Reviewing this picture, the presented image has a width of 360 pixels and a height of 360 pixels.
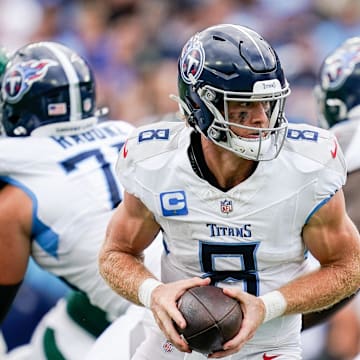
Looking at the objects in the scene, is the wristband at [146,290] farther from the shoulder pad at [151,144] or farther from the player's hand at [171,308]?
the shoulder pad at [151,144]

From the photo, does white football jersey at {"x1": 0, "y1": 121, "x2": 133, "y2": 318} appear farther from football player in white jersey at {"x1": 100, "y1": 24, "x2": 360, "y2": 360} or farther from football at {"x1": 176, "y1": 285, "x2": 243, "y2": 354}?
football at {"x1": 176, "y1": 285, "x2": 243, "y2": 354}

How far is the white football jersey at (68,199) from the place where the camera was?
4570 mm

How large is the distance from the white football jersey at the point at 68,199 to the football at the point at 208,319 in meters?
1.39

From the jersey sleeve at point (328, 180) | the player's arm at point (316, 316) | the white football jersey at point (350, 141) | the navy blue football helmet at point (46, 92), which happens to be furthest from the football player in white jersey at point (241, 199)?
the white football jersey at point (350, 141)

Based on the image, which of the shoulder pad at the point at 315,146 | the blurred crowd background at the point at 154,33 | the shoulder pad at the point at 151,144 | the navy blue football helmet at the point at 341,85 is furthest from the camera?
the blurred crowd background at the point at 154,33

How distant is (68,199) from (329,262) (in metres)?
1.40

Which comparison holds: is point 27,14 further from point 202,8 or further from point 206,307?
point 206,307

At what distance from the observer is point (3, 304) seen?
467 cm

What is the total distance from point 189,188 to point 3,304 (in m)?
1.42

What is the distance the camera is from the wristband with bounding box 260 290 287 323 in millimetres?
3400

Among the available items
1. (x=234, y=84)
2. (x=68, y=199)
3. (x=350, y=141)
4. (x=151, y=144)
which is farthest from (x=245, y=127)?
(x=350, y=141)

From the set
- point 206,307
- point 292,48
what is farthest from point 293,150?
point 292,48

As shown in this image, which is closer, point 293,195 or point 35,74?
point 293,195

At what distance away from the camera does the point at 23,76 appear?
484 cm
